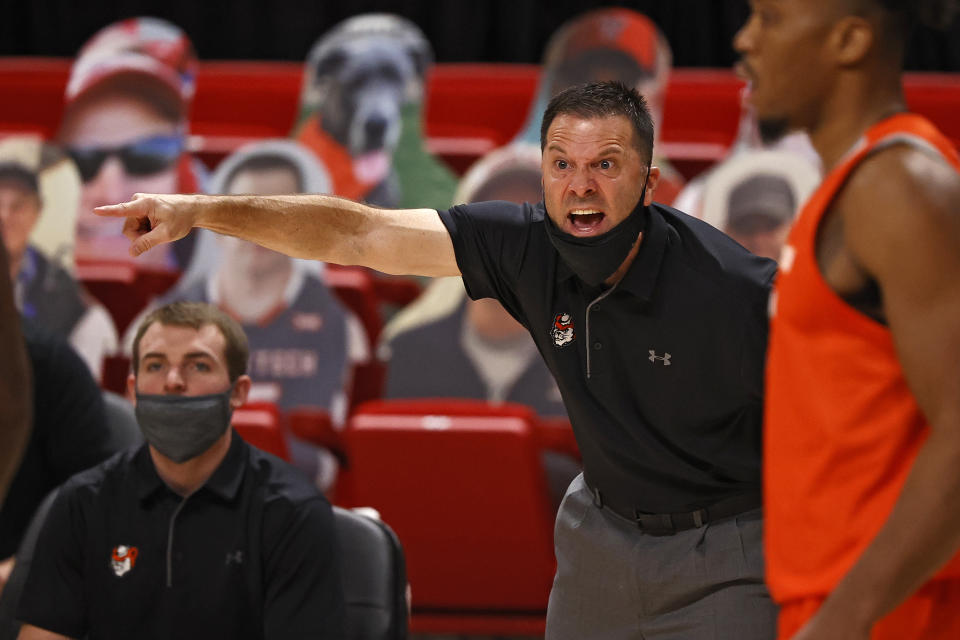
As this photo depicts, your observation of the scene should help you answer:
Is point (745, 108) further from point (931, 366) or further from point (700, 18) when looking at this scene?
point (931, 366)

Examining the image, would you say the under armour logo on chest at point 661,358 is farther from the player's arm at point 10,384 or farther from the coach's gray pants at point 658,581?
the player's arm at point 10,384

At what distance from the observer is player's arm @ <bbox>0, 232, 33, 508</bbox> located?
4.40 feet

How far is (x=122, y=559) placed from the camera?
2.48m

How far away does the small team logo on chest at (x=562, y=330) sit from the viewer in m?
2.13

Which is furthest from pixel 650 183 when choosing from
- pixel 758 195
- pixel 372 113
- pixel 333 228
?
pixel 372 113

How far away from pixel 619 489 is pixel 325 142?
3145mm

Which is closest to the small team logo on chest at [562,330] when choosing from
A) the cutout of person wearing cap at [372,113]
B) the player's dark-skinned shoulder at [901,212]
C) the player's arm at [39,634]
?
the player's dark-skinned shoulder at [901,212]

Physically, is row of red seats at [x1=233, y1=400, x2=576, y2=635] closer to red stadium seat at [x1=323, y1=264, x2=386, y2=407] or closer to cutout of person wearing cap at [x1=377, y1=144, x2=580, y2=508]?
cutout of person wearing cap at [x1=377, y1=144, x2=580, y2=508]

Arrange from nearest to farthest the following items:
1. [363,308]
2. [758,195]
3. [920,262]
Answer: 1. [920,262]
2. [758,195]
3. [363,308]

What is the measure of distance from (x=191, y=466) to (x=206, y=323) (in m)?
0.29

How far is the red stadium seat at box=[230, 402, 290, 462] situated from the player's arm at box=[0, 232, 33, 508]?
1980mm

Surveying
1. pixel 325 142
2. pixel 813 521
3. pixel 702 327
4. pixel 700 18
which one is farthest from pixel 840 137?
pixel 700 18

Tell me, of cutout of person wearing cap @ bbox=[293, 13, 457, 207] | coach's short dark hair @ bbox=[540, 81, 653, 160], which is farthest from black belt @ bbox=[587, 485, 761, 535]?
cutout of person wearing cap @ bbox=[293, 13, 457, 207]

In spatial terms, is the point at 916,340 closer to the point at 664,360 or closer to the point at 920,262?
the point at 920,262
